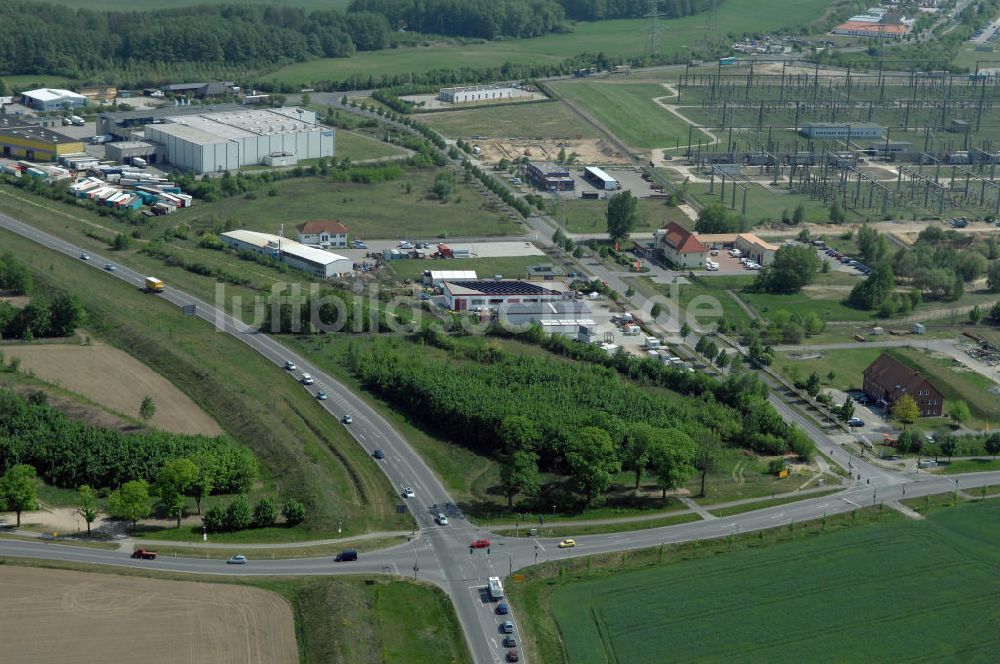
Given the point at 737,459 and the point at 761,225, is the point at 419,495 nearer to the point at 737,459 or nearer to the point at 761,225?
the point at 737,459

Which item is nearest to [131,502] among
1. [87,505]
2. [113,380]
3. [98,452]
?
[87,505]

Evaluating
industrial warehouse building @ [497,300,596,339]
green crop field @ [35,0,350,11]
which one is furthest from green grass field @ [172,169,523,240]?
green crop field @ [35,0,350,11]

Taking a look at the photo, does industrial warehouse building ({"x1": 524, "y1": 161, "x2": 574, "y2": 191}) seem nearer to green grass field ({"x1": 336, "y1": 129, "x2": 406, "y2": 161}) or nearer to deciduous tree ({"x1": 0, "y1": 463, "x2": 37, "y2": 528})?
green grass field ({"x1": 336, "y1": 129, "x2": 406, "y2": 161})

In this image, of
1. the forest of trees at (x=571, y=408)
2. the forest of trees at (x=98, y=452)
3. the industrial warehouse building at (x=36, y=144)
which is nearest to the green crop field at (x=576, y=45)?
the industrial warehouse building at (x=36, y=144)

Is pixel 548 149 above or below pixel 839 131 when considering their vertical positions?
below

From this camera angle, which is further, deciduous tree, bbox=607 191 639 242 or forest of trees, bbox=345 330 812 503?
deciduous tree, bbox=607 191 639 242

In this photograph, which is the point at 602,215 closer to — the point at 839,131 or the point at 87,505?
the point at 839,131
